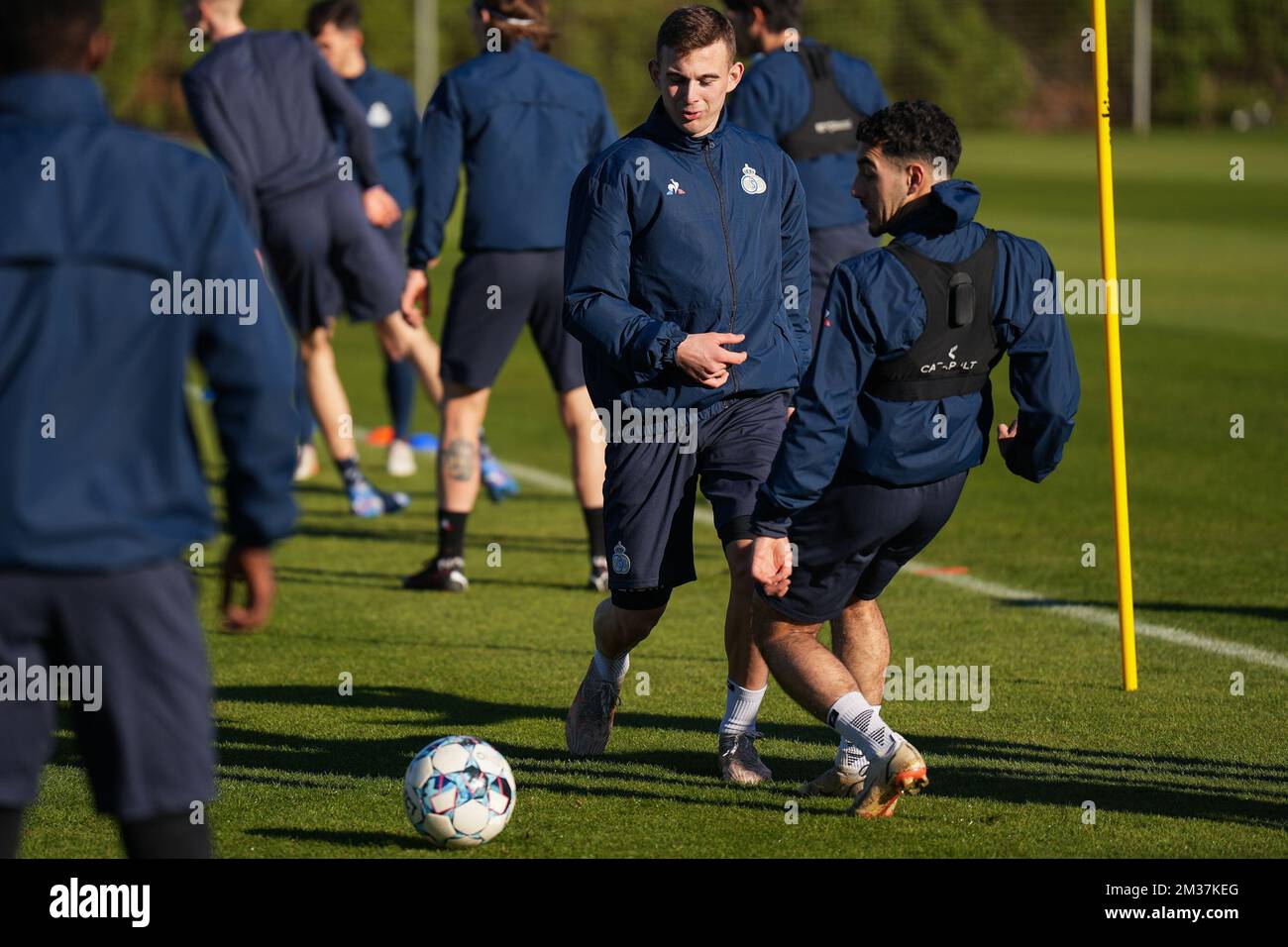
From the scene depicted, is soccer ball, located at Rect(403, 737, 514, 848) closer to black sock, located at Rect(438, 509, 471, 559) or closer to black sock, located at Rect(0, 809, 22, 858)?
black sock, located at Rect(0, 809, 22, 858)

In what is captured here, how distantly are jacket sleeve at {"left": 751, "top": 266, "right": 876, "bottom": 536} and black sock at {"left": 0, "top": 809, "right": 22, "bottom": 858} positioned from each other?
6.77ft

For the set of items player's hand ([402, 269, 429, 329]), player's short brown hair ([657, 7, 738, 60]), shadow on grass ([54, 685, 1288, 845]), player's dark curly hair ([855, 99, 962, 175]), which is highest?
player's short brown hair ([657, 7, 738, 60])

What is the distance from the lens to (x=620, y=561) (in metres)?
5.60

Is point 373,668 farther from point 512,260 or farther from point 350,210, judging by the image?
point 350,210

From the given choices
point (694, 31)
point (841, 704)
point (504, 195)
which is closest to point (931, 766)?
point (841, 704)

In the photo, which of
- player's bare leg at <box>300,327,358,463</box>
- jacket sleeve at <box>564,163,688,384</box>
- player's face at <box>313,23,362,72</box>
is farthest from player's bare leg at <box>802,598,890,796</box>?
player's face at <box>313,23,362,72</box>

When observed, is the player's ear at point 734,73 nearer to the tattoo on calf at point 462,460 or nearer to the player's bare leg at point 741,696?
the player's bare leg at point 741,696

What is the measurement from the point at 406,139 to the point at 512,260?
163 inches

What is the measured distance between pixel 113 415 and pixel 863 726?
8.00ft

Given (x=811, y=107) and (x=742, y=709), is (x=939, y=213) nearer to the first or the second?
(x=742, y=709)

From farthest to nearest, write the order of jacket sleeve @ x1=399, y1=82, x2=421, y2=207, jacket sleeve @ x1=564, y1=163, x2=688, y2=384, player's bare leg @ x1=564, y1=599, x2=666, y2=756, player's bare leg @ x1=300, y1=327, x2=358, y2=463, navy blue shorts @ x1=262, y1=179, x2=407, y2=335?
1. jacket sleeve @ x1=399, y1=82, x2=421, y2=207
2. player's bare leg @ x1=300, y1=327, x2=358, y2=463
3. navy blue shorts @ x1=262, y1=179, x2=407, y2=335
4. player's bare leg @ x1=564, y1=599, x2=666, y2=756
5. jacket sleeve @ x1=564, y1=163, x2=688, y2=384

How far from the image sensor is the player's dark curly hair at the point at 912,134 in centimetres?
494

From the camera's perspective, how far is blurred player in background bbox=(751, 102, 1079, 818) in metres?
4.78

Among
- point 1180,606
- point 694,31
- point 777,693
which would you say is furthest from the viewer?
point 1180,606
